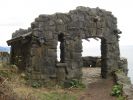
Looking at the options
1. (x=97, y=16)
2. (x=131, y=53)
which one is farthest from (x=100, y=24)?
(x=131, y=53)

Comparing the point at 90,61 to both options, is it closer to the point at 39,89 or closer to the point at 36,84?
the point at 36,84

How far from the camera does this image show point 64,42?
17.9 metres

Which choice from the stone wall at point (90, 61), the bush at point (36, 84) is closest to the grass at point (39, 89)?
the bush at point (36, 84)

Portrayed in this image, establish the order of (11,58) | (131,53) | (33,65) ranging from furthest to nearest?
(131,53) → (11,58) → (33,65)

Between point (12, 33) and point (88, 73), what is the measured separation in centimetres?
523

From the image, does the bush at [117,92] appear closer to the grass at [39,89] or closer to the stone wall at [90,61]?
the grass at [39,89]

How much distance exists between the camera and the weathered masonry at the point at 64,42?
17250 mm

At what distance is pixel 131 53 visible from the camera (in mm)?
90750

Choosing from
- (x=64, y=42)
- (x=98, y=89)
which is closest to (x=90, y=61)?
(x=64, y=42)

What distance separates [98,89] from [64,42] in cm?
277

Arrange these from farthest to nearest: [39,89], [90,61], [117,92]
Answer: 1. [90,61]
2. [39,89]
3. [117,92]

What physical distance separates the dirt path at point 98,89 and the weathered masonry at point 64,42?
757 millimetres

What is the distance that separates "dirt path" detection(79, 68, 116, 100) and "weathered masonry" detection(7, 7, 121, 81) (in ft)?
2.48

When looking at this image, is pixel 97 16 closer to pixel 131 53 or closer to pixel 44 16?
pixel 44 16
